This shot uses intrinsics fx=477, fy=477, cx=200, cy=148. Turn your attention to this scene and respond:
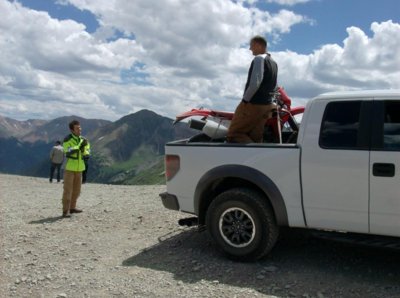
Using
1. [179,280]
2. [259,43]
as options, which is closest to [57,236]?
[179,280]

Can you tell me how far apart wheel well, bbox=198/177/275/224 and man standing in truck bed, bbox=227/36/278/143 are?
0.55 m

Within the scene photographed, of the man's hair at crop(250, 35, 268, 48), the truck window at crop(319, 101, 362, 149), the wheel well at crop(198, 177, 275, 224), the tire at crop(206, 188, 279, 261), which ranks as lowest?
the tire at crop(206, 188, 279, 261)

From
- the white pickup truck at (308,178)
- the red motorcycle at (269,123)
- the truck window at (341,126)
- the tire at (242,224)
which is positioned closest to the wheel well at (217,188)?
the white pickup truck at (308,178)

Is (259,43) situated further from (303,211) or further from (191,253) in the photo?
(191,253)

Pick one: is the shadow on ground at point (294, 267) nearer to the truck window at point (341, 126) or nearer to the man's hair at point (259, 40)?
the truck window at point (341, 126)

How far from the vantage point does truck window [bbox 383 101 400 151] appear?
5.19 metres

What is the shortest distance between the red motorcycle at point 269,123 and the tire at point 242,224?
3.28ft

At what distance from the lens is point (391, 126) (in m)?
5.27

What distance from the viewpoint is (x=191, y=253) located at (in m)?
6.80

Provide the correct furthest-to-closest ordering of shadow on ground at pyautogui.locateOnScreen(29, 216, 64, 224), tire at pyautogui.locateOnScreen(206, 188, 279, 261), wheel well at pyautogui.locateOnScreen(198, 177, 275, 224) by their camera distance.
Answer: shadow on ground at pyautogui.locateOnScreen(29, 216, 64, 224) → wheel well at pyautogui.locateOnScreen(198, 177, 275, 224) → tire at pyautogui.locateOnScreen(206, 188, 279, 261)

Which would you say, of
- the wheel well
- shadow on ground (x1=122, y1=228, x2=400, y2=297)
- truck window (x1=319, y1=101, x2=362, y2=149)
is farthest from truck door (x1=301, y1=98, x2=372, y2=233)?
the wheel well

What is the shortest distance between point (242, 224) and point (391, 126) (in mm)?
2173

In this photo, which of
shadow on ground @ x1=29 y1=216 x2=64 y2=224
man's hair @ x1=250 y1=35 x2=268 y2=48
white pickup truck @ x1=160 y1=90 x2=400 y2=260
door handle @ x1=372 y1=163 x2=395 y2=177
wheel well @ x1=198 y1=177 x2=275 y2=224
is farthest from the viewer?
shadow on ground @ x1=29 y1=216 x2=64 y2=224

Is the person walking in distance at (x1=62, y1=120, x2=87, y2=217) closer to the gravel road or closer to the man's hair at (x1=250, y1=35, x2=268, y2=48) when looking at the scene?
the gravel road
